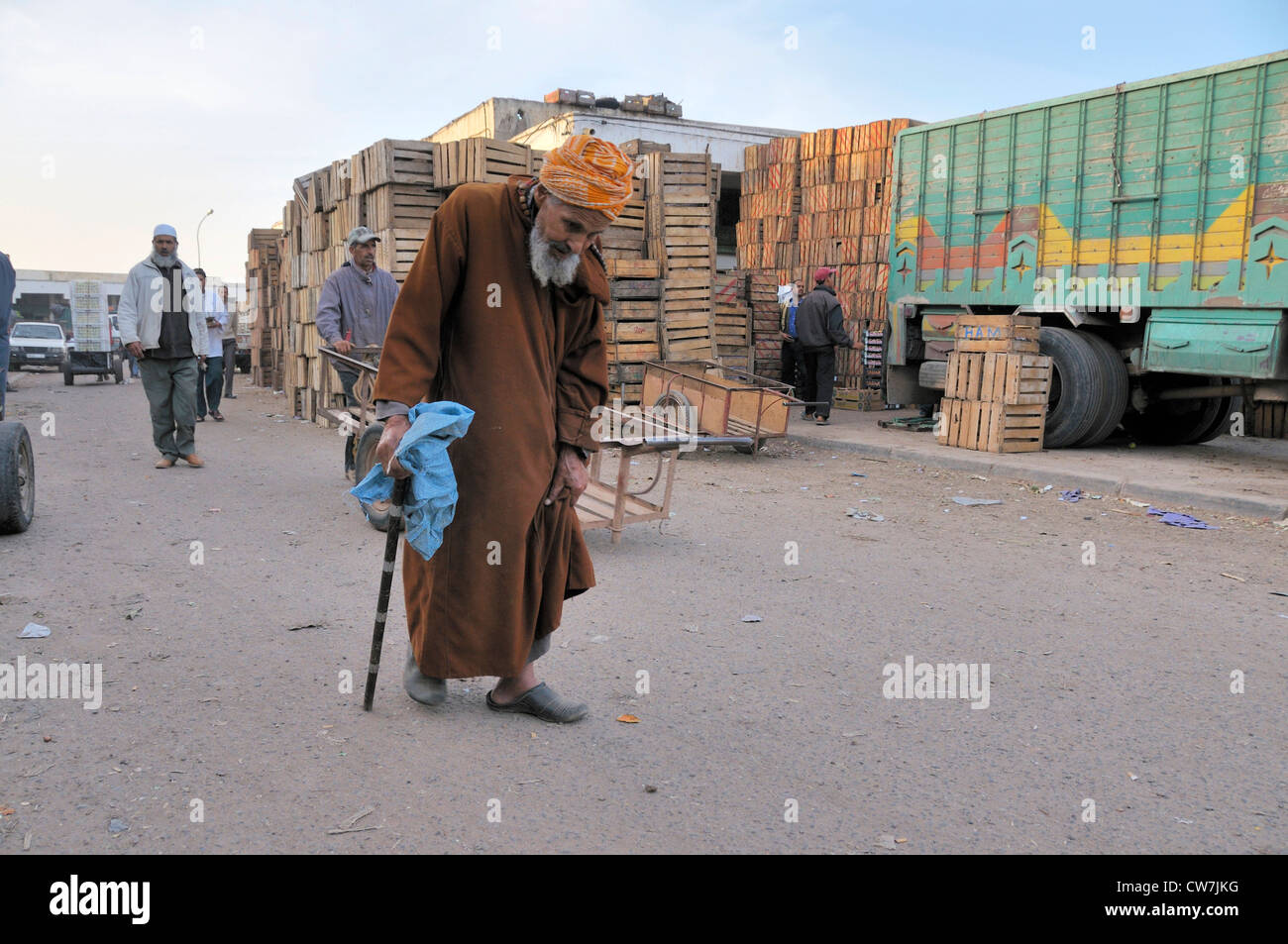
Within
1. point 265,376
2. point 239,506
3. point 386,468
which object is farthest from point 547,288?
point 265,376

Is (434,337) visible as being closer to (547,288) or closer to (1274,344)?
(547,288)

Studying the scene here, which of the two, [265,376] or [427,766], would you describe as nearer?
[427,766]

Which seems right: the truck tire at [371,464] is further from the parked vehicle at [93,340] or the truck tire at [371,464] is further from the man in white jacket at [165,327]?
the parked vehicle at [93,340]

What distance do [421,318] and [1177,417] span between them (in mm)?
11590

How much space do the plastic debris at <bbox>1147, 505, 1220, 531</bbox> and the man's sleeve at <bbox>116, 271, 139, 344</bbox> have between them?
8.70 m

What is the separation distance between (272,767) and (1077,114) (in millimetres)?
11023

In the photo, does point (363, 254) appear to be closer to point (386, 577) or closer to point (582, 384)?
point (582, 384)

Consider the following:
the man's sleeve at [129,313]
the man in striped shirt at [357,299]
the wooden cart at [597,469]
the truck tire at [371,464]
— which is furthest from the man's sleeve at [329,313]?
the man's sleeve at [129,313]

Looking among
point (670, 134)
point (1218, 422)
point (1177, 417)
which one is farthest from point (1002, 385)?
point (670, 134)

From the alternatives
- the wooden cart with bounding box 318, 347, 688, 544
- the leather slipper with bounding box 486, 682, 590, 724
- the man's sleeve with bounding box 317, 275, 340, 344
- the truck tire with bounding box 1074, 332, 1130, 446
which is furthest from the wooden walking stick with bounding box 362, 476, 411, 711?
the truck tire with bounding box 1074, 332, 1130, 446

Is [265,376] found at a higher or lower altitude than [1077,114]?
lower

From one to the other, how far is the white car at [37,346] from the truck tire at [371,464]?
26946mm

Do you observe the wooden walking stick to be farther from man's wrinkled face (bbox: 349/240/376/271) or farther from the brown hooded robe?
man's wrinkled face (bbox: 349/240/376/271)

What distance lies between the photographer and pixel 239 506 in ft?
26.0
